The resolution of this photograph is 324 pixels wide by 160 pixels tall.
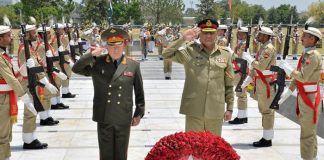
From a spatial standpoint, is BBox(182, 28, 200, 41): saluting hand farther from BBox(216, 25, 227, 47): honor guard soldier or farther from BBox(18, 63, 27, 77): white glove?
BBox(216, 25, 227, 47): honor guard soldier

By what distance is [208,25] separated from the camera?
13.8 feet

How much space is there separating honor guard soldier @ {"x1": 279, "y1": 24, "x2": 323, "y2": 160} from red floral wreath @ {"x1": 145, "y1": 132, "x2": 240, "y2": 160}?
4055 millimetres

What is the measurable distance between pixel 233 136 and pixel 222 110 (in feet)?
9.72

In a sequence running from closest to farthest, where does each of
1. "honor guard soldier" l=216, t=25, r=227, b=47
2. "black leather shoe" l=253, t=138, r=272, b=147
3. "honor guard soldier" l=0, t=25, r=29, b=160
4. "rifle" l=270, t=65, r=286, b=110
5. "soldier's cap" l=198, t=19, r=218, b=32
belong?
"soldier's cap" l=198, t=19, r=218, b=32 → "honor guard soldier" l=0, t=25, r=29, b=160 → "rifle" l=270, t=65, r=286, b=110 → "black leather shoe" l=253, t=138, r=272, b=147 → "honor guard soldier" l=216, t=25, r=227, b=47

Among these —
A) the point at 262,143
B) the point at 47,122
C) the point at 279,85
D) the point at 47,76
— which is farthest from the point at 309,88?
the point at 47,122

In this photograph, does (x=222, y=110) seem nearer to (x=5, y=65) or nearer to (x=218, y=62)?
(x=218, y=62)

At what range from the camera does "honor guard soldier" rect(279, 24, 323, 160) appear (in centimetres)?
523

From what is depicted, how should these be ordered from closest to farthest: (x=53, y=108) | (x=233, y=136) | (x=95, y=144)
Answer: (x=95, y=144)
(x=233, y=136)
(x=53, y=108)

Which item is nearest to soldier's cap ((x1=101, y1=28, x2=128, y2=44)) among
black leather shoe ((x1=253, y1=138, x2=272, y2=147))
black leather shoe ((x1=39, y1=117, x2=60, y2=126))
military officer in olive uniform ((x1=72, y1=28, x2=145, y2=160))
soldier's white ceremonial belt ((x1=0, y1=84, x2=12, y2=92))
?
military officer in olive uniform ((x1=72, y1=28, x2=145, y2=160))

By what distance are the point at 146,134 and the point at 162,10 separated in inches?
1795

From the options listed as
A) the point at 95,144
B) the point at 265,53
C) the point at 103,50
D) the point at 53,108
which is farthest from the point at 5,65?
the point at 53,108

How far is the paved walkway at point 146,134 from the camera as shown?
6289 millimetres

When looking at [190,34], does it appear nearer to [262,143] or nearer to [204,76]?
[204,76]

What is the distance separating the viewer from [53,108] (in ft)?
31.8
